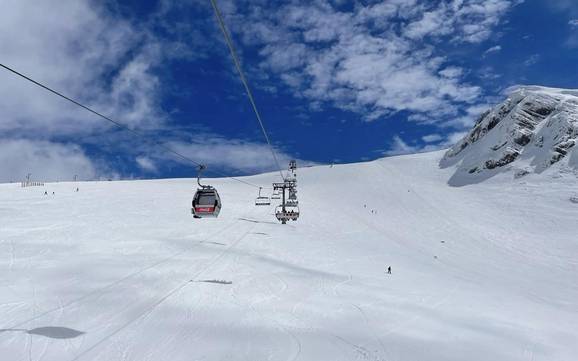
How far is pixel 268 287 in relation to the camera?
50.4ft

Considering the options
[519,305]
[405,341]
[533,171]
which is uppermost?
[533,171]

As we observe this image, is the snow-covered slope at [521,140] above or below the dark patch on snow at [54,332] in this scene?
above

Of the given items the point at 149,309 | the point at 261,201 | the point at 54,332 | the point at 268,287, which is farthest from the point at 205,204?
the point at 261,201

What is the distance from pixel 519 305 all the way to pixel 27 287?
18873 mm

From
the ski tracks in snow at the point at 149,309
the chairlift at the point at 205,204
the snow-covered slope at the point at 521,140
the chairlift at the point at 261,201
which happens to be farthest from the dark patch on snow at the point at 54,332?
the snow-covered slope at the point at 521,140

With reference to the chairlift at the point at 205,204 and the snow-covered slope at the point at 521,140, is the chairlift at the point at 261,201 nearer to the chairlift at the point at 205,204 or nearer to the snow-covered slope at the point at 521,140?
the chairlift at the point at 205,204

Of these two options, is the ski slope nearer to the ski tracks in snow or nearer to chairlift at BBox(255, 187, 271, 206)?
the ski tracks in snow

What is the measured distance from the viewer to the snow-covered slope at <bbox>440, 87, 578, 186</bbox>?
257ft

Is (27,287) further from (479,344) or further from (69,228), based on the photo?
(69,228)

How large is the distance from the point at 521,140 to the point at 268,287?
93059mm

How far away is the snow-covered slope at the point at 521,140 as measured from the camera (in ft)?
257

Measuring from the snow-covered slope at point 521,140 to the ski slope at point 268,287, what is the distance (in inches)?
1450

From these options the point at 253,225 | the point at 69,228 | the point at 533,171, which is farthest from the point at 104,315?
the point at 533,171

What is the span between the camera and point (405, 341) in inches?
409
